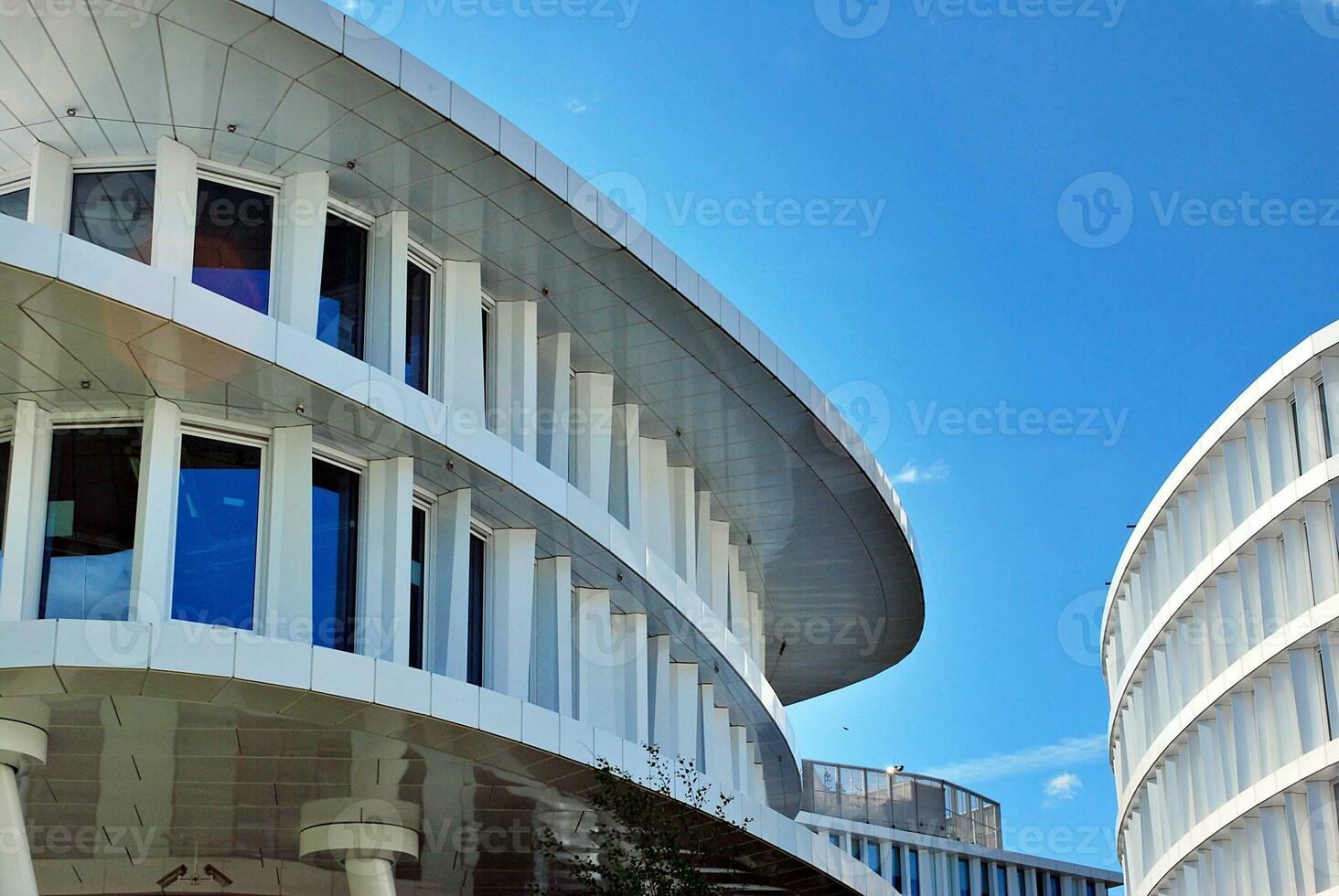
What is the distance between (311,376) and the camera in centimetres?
1917

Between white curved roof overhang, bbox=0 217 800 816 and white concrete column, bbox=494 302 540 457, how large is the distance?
4.00 feet

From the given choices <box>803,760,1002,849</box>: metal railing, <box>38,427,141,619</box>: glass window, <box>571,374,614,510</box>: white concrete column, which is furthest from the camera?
<box>803,760,1002,849</box>: metal railing

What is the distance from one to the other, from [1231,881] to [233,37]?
28.6m

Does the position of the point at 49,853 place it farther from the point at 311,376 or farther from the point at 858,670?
the point at 858,670

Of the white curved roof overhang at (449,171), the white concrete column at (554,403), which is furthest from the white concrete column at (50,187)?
the white concrete column at (554,403)

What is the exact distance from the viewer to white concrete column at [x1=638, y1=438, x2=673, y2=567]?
28531 millimetres

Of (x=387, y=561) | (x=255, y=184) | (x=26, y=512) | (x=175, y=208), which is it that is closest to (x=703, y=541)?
(x=387, y=561)

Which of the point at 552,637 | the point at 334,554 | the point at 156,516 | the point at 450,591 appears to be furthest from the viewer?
the point at 552,637

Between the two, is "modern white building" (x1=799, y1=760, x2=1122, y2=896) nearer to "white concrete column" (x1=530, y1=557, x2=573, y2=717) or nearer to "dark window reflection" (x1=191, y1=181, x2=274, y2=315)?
"white concrete column" (x1=530, y1=557, x2=573, y2=717)

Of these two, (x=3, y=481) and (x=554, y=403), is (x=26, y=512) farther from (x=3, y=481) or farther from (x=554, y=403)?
(x=554, y=403)

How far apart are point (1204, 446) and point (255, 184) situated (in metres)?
24.0

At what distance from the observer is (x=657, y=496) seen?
29.0m

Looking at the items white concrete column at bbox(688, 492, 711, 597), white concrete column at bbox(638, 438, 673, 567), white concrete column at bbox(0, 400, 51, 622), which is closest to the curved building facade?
white concrete column at bbox(0, 400, 51, 622)

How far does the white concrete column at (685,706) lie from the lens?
1148 inches
